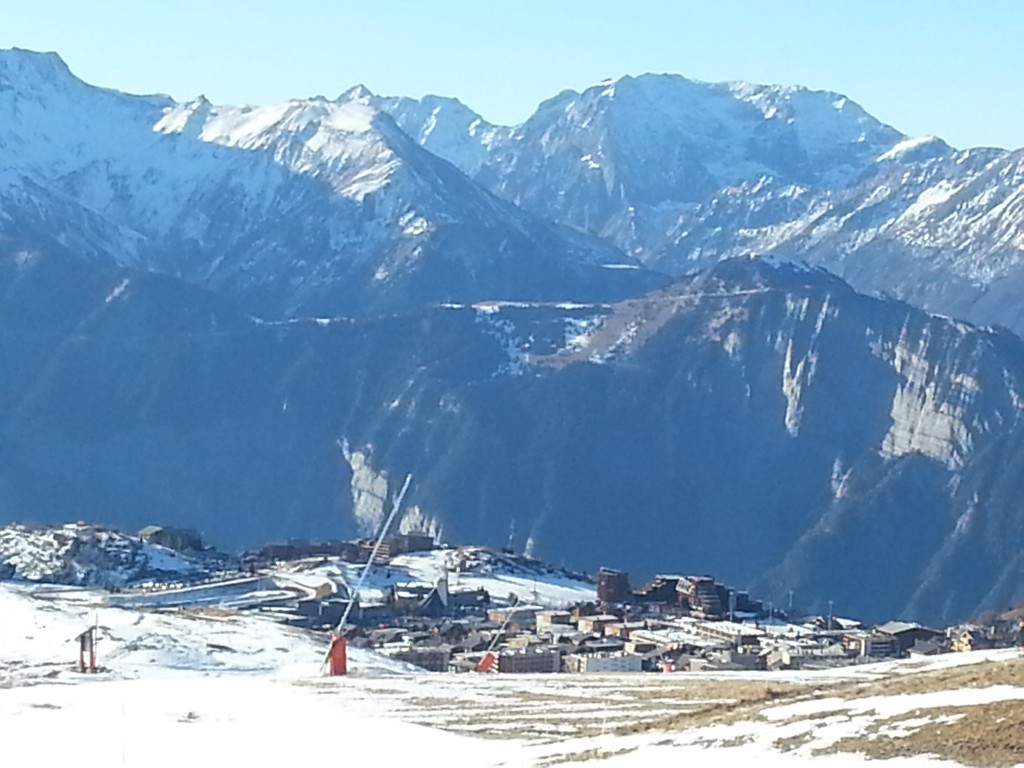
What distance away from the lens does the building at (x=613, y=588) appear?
520ft

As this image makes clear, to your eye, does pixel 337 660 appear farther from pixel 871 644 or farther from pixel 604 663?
pixel 871 644

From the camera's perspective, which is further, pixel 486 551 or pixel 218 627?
pixel 486 551

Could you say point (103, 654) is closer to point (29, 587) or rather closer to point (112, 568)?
point (29, 587)

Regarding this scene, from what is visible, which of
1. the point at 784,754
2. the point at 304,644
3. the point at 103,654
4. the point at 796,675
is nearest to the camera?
the point at 784,754

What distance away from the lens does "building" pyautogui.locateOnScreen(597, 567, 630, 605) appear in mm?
158375

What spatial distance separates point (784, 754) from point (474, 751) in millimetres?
8739

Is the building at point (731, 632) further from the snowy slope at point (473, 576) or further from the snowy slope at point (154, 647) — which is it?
the snowy slope at point (154, 647)

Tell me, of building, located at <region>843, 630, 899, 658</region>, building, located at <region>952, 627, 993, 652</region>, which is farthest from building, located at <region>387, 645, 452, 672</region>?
building, located at <region>952, 627, 993, 652</region>

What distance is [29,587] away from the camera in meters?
145

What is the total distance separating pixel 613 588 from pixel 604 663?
6226 centimetres

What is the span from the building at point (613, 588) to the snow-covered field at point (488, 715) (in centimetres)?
9010

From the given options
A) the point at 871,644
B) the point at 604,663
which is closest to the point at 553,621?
the point at 871,644

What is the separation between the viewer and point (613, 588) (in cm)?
15950

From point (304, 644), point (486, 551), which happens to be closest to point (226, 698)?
point (304, 644)
